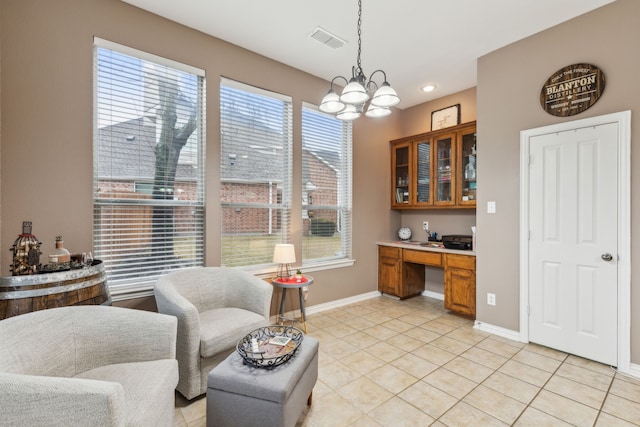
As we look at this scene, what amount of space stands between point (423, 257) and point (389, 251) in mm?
576

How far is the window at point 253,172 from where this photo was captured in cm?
315

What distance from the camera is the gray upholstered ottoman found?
4.80 feet

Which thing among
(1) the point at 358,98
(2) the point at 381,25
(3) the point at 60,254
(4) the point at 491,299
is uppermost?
(2) the point at 381,25

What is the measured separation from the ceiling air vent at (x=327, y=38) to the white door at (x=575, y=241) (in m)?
2.20

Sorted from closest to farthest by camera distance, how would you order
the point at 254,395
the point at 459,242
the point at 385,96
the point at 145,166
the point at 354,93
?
the point at 254,395 → the point at 354,93 → the point at 385,96 → the point at 145,166 → the point at 459,242

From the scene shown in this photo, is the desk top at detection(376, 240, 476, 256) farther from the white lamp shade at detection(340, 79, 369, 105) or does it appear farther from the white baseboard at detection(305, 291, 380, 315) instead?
the white lamp shade at detection(340, 79, 369, 105)

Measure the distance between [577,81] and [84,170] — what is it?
14.0 feet

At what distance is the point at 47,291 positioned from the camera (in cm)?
163

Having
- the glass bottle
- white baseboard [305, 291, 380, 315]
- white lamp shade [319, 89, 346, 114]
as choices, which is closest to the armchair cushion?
the glass bottle

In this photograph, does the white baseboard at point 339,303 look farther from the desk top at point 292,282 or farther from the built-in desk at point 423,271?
the desk top at point 292,282

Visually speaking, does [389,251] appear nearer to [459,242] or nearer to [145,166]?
[459,242]

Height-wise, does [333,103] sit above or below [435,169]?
above

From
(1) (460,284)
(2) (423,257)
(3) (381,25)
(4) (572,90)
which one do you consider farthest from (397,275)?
(3) (381,25)

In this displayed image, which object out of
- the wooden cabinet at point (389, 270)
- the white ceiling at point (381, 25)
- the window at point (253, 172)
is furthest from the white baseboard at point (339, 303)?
the white ceiling at point (381, 25)
